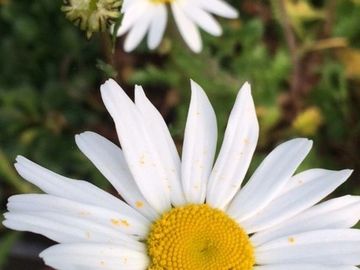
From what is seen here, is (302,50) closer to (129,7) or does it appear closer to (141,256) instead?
(129,7)

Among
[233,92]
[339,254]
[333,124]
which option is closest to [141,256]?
[339,254]

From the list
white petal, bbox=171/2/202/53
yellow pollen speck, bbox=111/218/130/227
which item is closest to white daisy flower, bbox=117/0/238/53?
white petal, bbox=171/2/202/53

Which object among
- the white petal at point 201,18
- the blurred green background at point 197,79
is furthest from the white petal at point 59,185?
the blurred green background at point 197,79

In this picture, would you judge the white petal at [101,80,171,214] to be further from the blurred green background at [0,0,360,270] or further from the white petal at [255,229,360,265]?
the blurred green background at [0,0,360,270]

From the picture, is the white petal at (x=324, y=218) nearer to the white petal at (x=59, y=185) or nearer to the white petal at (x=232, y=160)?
the white petal at (x=232, y=160)

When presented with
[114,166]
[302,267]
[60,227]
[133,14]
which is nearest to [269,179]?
[302,267]

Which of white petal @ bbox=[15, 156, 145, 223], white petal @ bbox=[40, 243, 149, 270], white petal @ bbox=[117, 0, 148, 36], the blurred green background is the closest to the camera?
white petal @ bbox=[40, 243, 149, 270]
